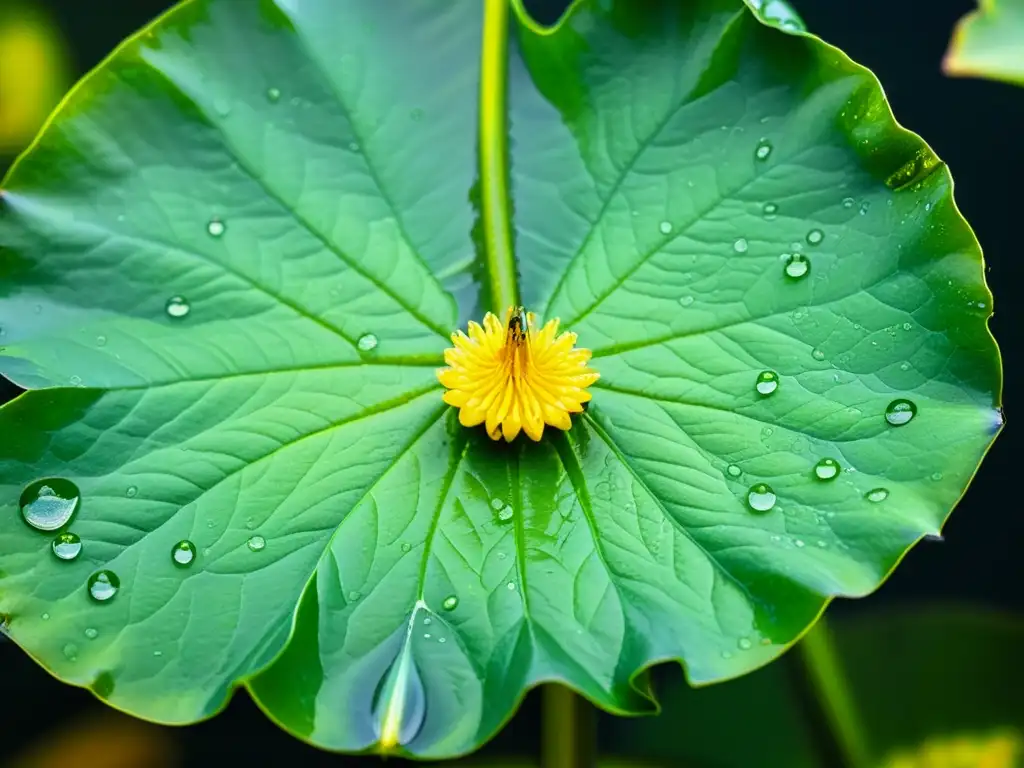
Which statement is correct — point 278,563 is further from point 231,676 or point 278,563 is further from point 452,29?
point 452,29

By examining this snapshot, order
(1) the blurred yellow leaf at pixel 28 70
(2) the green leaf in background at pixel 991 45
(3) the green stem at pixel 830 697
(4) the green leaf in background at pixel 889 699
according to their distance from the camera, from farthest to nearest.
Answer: (1) the blurred yellow leaf at pixel 28 70 < (4) the green leaf in background at pixel 889 699 < (3) the green stem at pixel 830 697 < (2) the green leaf in background at pixel 991 45

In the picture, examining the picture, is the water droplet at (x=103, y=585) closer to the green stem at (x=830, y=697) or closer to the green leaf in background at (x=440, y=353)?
the green leaf in background at (x=440, y=353)

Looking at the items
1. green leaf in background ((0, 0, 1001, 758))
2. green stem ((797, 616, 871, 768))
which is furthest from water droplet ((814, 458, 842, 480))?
green stem ((797, 616, 871, 768))

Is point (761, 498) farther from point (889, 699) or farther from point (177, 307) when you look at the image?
point (889, 699)

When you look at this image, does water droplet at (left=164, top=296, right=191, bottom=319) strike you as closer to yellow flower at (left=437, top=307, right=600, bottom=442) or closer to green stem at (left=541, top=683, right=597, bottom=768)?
yellow flower at (left=437, top=307, right=600, bottom=442)

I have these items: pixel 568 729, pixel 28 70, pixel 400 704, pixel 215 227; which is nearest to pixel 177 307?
pixel 215 227

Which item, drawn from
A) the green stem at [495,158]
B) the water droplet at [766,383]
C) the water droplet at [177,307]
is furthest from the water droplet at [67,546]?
the water droplet at [766,383]

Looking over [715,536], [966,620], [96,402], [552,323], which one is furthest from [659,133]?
[966,620]
